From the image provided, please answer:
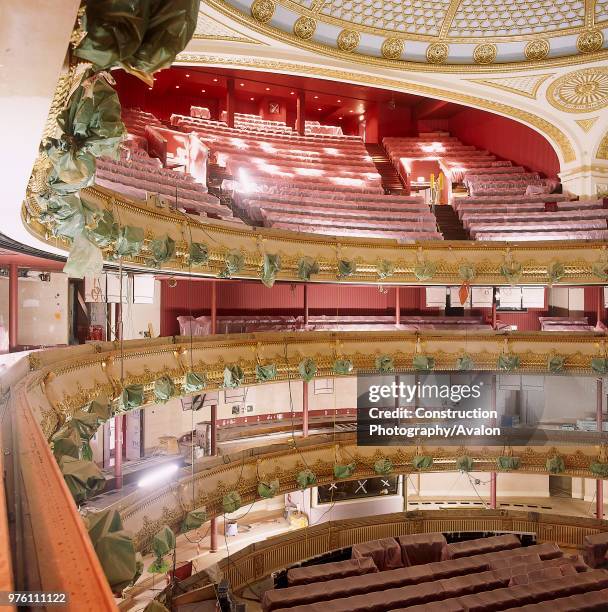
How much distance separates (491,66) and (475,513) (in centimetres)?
1164

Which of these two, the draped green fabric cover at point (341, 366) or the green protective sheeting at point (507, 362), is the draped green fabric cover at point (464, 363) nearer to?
the green protective sheeting at point (507, 362)

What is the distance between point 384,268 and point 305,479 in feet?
15.7

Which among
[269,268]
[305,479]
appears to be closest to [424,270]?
[269,268]

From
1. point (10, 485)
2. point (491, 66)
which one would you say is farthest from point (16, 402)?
point (491, 66)

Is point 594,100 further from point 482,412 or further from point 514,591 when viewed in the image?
point 514,591

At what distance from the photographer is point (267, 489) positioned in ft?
33.8

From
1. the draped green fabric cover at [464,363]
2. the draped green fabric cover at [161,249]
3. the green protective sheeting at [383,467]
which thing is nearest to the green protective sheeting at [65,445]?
the draped green fabric cover at [161,249]

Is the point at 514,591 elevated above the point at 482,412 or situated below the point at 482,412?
below

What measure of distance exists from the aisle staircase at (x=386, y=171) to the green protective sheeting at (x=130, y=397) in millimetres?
13455

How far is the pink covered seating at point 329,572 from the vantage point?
883 centimetres

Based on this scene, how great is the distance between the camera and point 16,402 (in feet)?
9.94

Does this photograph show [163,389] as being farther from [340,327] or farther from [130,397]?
[340,327]

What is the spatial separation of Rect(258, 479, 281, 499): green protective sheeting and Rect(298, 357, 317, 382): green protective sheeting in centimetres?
218

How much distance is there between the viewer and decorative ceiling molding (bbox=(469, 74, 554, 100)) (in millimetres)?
14648
